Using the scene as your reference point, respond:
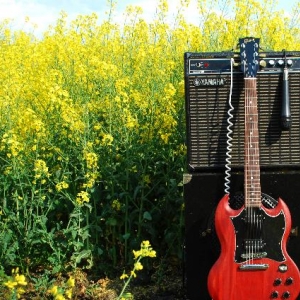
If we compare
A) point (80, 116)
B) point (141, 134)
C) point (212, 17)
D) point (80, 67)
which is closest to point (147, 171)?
point (141, 134)

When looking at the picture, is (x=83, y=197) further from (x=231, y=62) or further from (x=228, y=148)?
(x=231, y=62)

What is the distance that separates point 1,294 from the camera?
12.1 feet

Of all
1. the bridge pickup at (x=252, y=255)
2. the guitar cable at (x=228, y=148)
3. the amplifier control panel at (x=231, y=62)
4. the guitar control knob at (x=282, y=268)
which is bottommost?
the guitar control knob at (x=282, y=268)

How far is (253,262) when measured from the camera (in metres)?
3.20

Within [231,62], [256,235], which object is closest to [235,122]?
[231,62]

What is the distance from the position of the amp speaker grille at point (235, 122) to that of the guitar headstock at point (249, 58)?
0.21 feet

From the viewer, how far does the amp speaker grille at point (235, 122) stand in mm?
3293

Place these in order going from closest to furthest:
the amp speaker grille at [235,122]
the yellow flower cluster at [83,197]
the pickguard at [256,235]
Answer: the pickguard at [256,235]
the amp speaker grille at [235,122]
the yellow flower cluster at [83,197]

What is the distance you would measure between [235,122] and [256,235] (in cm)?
54

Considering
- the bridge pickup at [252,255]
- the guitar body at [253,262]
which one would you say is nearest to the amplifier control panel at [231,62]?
the guitar body at [253,262]

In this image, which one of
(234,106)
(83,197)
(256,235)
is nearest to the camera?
(256,235)

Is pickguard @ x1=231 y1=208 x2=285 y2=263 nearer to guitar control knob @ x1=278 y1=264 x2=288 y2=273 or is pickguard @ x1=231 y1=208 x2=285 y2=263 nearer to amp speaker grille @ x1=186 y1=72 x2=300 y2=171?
guitar control knob @ x1=278 y1=264 x2=288 y2=273

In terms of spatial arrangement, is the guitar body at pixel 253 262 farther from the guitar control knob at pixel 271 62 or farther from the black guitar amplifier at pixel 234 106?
the guitar control knob at pixel 271 62

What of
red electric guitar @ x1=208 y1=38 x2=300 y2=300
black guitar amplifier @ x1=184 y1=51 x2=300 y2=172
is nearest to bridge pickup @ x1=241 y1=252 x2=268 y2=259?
red electric guitar @ x1=208 y1=38 x2=300 y2=300
